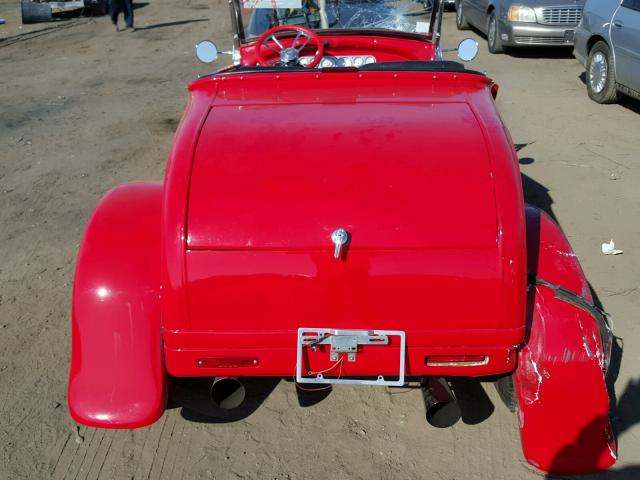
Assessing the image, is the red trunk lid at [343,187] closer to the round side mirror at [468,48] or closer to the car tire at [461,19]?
the round side mirror at [468,48]

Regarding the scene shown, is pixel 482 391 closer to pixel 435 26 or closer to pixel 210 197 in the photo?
pixel 210 197

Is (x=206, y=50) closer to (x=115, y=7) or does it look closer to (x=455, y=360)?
(x=455, y=360)

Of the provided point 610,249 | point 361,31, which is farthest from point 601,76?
point 361,31

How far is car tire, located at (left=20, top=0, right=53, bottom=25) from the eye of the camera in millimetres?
17922

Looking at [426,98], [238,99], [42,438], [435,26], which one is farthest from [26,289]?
[435,26]

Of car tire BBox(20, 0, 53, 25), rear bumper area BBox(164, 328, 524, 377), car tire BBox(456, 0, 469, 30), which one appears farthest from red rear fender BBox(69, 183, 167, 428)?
car tire BBox(20, 0, 53, 25)

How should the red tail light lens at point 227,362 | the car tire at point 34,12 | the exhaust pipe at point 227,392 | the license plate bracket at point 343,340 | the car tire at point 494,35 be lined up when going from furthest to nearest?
the car tire at point 34,12 → the car tire at point 494,35 → the exhaust pipe at point 227,392 → the red tail light lens at point 227,362 → the license plate bracket at point 343,340

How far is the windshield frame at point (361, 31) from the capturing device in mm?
5043

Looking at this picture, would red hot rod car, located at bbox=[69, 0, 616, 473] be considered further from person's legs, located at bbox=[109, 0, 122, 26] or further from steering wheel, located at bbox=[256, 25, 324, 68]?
person's legs, located at bbox=[109, 0, 122, 26]

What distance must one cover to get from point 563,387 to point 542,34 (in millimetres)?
9587

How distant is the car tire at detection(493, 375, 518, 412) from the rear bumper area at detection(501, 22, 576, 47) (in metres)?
9.23

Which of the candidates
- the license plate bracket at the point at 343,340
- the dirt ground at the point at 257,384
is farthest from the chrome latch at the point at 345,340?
the dirt ground at the point at 257,384

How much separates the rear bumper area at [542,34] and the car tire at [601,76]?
214 centimetres

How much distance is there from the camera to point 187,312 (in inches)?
116
